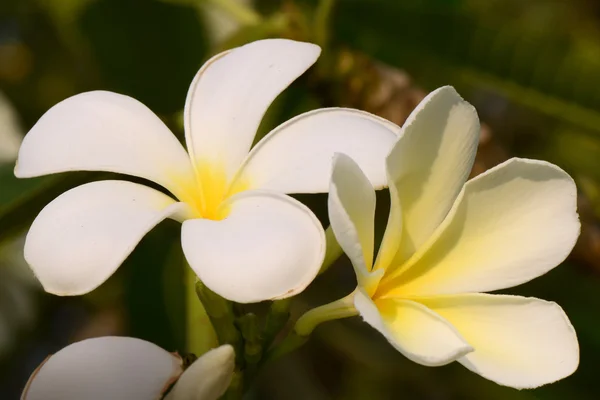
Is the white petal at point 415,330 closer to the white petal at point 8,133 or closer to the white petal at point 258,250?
the white petal at point 258,250

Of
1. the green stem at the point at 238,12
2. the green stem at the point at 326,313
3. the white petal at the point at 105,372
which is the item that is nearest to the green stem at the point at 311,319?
the green stem at the point at 326,313

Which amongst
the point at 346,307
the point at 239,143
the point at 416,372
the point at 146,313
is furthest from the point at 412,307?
the point at 416,372

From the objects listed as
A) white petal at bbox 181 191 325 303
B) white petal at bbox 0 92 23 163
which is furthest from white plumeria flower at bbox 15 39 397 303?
white petal at bbox 0 92 23 163

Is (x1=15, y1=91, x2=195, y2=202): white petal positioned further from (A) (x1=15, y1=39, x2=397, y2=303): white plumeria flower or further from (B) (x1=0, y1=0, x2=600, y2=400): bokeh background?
(B) (x1=0, y1=0, x2=600, y2=400): bokeh background

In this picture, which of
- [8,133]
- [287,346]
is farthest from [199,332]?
[8,133]

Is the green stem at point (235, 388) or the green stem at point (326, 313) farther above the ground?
the green stem at point (326, 313)

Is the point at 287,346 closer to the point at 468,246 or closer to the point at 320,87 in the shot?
the point at 468,246
